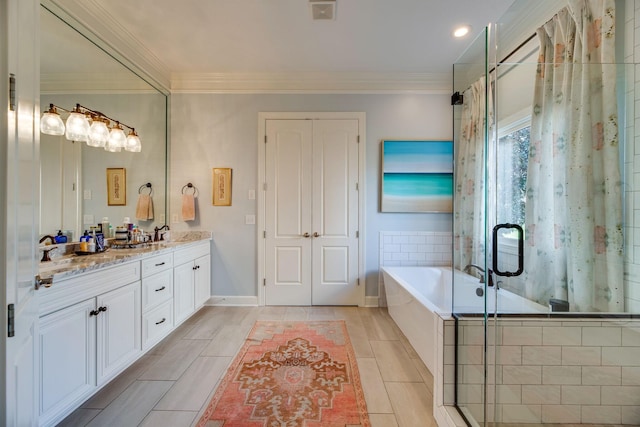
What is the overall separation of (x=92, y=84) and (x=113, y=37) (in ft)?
1.90

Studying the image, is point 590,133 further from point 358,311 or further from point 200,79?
point 200,79

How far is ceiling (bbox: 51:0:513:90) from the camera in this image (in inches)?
84.0

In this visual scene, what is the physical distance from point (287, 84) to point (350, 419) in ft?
10.7

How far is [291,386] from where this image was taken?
1.73 m

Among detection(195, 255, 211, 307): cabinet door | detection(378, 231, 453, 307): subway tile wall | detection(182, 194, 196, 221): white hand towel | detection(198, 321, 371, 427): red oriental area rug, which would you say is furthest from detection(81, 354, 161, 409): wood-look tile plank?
detection(378, 231, 453, 307): subway tile wall

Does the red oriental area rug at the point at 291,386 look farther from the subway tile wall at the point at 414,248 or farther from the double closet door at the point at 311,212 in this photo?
the subway tile wall at the point at 414,248

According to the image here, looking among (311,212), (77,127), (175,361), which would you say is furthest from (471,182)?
(77,127)

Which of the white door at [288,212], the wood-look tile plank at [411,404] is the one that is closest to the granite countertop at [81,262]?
the white door at [288,212]

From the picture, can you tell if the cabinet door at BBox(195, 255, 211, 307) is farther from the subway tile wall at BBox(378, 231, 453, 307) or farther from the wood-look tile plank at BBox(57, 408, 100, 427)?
the subway tile wall at BBox(378, 231, 453, 307)

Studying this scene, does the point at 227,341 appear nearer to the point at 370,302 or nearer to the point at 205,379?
the point at 205,379

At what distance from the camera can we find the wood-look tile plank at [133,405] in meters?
1.47

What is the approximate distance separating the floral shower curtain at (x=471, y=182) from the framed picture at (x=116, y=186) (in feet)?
9.11

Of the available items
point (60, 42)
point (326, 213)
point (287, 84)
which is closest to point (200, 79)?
point (287, 84)

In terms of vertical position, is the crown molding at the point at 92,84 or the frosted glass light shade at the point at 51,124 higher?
the crown molding at the point at 92,84
